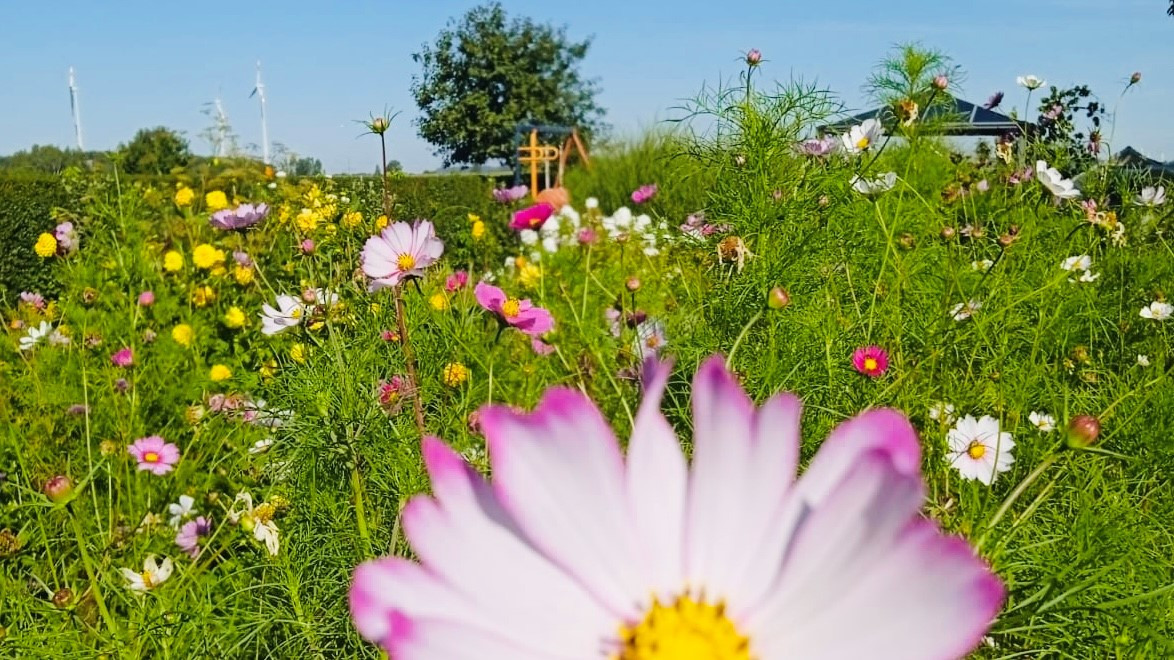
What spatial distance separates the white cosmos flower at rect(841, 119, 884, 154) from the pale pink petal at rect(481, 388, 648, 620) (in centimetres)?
151

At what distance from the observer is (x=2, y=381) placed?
7.28ft

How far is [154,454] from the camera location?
1.60 m

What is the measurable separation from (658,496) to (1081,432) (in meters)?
0.48

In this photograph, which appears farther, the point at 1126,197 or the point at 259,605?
the point at 1126,197

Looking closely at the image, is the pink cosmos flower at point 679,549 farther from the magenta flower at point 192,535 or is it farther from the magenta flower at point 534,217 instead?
the magenta flower at point 534,217

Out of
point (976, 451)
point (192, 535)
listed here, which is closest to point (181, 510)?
point (192, 535)

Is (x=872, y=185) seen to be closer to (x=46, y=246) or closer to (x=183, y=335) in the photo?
(x=183, y=335)

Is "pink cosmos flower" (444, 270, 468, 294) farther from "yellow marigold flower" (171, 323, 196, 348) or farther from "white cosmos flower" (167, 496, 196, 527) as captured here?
"yellow marigold flower" (171, 323, 196, 348)

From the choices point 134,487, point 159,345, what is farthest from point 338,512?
point 159,345

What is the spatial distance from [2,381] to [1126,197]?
2.83m

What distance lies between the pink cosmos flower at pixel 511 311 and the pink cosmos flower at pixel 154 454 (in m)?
0.71

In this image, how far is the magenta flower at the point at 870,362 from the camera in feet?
3.59

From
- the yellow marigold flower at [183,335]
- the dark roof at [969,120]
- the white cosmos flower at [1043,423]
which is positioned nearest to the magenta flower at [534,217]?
the yellow marigold flower at [183,335]

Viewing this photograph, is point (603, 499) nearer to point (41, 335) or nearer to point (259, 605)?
point (259, 605)
